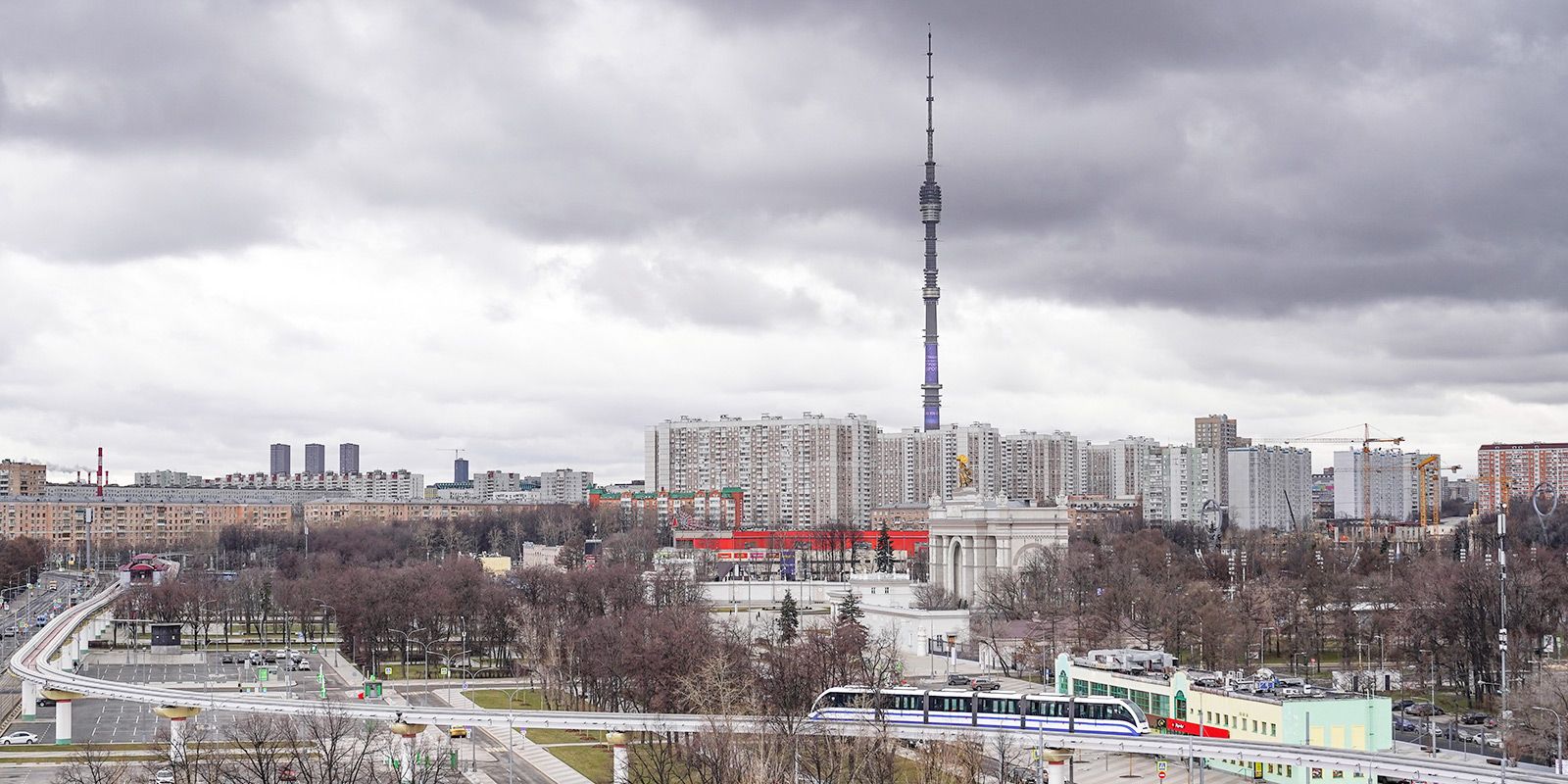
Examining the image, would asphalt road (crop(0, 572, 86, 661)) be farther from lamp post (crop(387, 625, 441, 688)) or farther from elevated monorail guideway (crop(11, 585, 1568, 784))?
elevated monorail guideway (crop(11, 585, 1568, 784))

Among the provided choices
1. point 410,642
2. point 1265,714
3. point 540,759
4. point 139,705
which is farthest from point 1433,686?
point 139,705

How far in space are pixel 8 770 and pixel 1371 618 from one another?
71.0 meters

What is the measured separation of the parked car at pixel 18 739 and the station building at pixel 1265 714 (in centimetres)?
4437

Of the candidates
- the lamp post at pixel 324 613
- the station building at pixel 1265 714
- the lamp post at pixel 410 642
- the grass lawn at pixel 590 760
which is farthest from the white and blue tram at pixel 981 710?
the lamp post at pixel 324 613

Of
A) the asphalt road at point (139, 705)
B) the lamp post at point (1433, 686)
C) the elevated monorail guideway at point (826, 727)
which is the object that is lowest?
the asphalt road at point (139, 705)

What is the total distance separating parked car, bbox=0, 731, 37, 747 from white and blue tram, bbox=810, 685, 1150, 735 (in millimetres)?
32561

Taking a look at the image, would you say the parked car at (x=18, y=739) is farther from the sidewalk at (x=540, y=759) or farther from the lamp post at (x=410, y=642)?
the lamp post at (x=410, y=642)

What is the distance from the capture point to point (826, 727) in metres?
57.8

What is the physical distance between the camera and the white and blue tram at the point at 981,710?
5778cm

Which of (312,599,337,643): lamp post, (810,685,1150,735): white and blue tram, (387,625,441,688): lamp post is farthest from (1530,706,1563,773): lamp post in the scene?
(312,599,337,643): lamp post

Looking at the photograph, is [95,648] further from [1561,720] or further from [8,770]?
[1561,720]

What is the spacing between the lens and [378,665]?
318 ft

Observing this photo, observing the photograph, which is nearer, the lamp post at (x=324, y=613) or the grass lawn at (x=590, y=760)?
the grass lawn at (x=590, y=760)

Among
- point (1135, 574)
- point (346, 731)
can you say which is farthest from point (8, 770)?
point (1135, 574)
